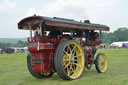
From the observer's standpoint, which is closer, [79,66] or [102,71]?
[79,66]

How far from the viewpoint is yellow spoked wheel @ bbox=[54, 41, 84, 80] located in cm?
558

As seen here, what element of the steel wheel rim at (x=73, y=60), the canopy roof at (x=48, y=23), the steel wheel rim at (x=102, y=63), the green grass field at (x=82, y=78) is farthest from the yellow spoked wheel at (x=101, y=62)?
the canopy roof at (x=48, y=23)

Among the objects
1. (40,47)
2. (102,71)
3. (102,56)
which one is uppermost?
(40,47)

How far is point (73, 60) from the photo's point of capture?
627 centimetres

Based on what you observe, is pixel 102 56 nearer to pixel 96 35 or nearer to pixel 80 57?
pixel 96 35

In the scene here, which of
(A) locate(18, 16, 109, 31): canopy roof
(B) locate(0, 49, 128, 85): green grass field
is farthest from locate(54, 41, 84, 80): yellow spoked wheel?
(A) locate(18, 16, 109, 31): canopy roof

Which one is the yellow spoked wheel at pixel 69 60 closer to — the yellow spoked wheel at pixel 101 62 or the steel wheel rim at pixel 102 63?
the yellow spoked wheel at pixel 101 62

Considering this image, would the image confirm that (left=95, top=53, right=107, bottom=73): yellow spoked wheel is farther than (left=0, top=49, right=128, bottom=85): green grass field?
Yes

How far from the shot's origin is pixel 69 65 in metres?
6.29

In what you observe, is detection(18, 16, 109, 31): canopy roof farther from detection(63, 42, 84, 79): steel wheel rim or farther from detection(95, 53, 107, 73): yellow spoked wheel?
detection(95, 53, 107, 73): yellow spoked wheel

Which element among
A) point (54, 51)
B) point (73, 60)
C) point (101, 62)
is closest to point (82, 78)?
point (73, 60)

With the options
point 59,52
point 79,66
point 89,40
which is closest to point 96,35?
point 89,40

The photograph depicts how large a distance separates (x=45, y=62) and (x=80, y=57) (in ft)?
4.15

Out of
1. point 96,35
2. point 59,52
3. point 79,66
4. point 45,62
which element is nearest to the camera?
point 59,52
